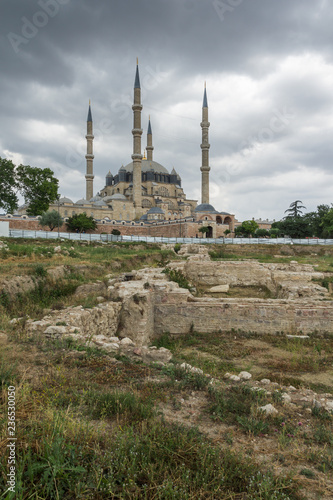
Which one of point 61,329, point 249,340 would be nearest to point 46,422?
point 61,329

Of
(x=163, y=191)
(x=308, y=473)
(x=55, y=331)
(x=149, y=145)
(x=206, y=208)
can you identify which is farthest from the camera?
(x=149, y=145)

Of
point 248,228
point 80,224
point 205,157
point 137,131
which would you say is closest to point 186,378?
point 80,224

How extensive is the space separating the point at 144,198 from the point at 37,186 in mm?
27515

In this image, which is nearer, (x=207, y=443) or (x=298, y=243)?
(x=207, y=443)

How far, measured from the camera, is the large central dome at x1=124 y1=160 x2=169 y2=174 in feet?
196

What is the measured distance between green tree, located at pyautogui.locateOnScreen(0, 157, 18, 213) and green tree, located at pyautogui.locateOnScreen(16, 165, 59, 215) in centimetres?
67

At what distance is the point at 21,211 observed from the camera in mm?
50938

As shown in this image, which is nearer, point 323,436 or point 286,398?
point 323,436

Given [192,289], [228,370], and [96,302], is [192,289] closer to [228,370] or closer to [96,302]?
[96,302]

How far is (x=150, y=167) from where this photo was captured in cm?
5994

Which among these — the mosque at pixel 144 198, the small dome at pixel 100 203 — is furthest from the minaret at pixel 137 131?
the small dome at pixel 100 203

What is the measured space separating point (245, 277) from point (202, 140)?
3907 cm

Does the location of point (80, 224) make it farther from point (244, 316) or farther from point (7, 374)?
point (7, 374)

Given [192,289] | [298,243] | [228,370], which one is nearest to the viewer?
[228,370]
